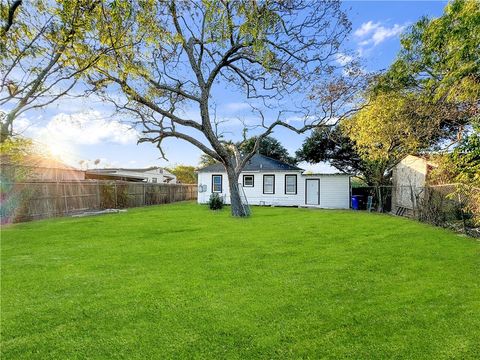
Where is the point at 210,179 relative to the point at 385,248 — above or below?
above

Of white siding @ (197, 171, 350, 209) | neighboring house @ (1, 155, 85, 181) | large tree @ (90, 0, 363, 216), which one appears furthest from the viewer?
white siding @ (197, 171, 350, 209)

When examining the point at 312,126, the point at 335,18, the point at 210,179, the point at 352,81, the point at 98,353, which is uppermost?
the point at 335,18

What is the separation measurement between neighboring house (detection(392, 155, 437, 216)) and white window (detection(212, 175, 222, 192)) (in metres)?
11.4

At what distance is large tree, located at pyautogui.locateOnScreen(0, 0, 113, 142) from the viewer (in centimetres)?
292

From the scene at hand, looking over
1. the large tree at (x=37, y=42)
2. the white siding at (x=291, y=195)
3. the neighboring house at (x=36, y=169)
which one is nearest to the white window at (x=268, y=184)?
the white siding at (x=291, y=195)

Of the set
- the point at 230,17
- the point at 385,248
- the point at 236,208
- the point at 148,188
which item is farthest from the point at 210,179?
the point at 385,248

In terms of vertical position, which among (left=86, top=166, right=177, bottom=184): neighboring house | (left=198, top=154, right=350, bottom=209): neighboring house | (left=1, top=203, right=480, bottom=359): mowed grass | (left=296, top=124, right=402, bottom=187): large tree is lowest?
(left=1, top=203, right=480, bottom=359): mowed grass

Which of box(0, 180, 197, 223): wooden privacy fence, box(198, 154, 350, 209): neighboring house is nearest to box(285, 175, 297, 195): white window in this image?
box(198, 154, 350, 209): neighboring house

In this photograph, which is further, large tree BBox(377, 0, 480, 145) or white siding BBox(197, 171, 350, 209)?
white siding BBox(197, 171, 350, 209)

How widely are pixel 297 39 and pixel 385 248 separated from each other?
929 centimetres

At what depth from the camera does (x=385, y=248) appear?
24.0 feet

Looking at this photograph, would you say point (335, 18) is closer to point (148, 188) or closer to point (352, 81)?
point (352, 81)

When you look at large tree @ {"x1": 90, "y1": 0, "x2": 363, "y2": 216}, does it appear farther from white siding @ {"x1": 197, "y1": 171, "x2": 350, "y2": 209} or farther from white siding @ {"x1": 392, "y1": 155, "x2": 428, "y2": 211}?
white siding @ {"x1": 197, "y1": 171, "x2": 350, "y2": 209}

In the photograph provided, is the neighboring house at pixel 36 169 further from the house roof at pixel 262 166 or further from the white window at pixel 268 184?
the white window at pixel 268 184
